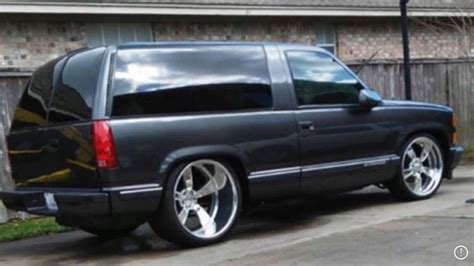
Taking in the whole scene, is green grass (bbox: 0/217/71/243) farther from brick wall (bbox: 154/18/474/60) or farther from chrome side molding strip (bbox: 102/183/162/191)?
brick wall (bbox: 154/18/474/60)

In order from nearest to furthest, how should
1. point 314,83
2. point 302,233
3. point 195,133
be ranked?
1. point 195,133
2. point 302,233
3. point 314,83

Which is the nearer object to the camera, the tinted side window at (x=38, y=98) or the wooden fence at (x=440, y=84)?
the tinted side window at (x=38, y=98)

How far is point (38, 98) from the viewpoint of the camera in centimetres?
690

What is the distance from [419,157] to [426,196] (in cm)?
46

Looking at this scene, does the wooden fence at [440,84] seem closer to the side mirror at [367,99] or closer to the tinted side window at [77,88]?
the side mirror at [367,99]

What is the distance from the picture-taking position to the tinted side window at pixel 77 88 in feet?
20.5

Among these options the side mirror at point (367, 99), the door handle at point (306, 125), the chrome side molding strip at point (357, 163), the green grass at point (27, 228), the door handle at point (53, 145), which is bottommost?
the green grass at point (27, 228)

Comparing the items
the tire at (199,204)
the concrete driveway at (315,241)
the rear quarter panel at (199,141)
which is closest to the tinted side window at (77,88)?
the rear quarter panel at (199,141)

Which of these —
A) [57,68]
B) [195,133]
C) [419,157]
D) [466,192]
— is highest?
[57,68]

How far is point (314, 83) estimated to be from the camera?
7.56 meters

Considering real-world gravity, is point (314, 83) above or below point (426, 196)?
above

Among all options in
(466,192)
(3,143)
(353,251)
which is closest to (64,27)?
(3,143)

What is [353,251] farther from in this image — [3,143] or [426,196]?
[3,143]

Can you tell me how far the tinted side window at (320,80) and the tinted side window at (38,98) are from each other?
2.35m
